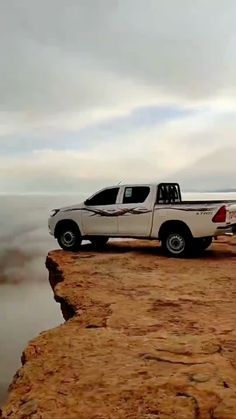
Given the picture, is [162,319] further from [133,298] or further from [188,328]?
[133,298]

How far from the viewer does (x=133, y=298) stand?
25.5ft

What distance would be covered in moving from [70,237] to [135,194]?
2.65m

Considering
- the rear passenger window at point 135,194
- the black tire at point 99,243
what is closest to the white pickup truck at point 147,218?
the rear passenger window at point 135,194

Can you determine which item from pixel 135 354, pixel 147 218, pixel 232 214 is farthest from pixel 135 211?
pixel 135 354

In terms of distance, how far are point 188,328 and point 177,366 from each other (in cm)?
139

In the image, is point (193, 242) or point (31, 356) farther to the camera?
point (193, 242)

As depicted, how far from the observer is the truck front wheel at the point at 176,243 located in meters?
12.3

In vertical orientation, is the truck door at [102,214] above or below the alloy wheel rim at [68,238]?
above

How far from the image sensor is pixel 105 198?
1380 centimetres

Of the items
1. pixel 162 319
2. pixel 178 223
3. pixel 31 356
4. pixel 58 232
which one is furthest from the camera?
pixel 58 232

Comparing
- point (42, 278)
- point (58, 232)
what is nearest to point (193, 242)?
point (58, 232)

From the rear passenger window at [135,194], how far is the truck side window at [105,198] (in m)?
0.37

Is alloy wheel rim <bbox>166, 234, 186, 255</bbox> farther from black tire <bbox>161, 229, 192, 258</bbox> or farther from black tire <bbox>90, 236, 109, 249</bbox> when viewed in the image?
black tire <bbox>90, 236, 109, 249</bbox>

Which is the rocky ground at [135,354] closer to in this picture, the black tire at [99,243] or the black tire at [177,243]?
the black tire at [177,243]
